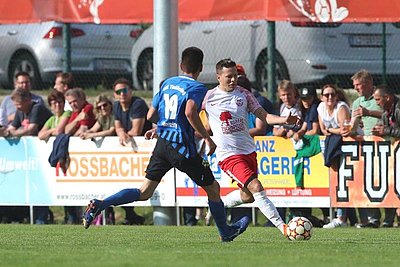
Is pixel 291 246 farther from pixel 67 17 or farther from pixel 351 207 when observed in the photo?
pixel 67 17

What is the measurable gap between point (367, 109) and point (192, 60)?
199 inches

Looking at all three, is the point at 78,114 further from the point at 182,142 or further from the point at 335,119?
the point at 182,142

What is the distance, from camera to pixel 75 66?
23641 millimetres

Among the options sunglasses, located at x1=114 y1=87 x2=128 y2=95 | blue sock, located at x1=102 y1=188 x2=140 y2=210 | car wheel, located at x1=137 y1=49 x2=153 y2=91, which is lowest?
blue sock, located at x1=102 y1=188 x2=140 y2=210

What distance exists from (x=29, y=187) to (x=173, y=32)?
3496 millimetres

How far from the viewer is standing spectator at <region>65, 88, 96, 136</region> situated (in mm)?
19400

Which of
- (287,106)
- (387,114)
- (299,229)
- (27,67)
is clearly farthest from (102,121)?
(299,229)

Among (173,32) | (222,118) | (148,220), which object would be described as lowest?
(148,220)

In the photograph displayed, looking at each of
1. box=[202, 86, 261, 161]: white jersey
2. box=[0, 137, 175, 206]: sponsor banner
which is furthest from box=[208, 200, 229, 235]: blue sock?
box=[0, 137, 175, 206]: sponsor banner

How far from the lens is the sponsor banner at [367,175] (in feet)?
57.6

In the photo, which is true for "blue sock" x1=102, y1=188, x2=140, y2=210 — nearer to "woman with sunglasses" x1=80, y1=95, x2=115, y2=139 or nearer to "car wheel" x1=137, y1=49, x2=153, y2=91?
"woman with sunglasses" x1=80, y1=95, x2=115, y2=139

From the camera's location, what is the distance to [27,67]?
→ 24.1 metres

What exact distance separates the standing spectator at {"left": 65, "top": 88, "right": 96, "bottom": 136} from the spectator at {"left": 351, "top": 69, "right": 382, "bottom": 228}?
420 cm

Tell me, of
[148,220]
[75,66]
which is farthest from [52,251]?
[75,66]
